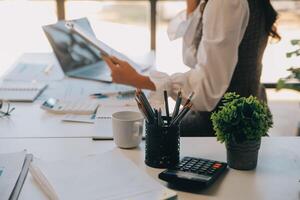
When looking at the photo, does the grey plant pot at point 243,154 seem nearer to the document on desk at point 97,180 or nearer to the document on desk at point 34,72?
the document on desk at point 97,180

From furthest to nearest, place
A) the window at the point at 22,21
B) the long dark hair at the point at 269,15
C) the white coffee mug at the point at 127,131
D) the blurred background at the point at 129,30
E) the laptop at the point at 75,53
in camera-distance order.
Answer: the window at the point at 22,21, the blurred background at the point at 129,30, the laptop at the point at 75,53, the long dark hair at the point at 269,15, the white coffee mug at the point at 127,131

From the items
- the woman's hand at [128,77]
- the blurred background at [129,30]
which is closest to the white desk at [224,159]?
the woman's hand at [128,77]

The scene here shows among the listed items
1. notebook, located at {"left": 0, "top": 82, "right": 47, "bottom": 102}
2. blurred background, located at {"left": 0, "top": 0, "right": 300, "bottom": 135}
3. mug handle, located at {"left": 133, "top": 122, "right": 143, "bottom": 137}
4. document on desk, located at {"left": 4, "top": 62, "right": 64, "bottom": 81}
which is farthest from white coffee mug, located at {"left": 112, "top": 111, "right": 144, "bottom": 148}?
blurred background, located at {"left": 0, "top": 0, "right": 300, "bottom": 135}

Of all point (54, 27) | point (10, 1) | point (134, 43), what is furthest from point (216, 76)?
point (10, 1)

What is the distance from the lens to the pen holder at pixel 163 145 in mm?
1205

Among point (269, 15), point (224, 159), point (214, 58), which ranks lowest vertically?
point (224, 159)

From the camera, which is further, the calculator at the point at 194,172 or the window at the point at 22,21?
the window at the point at 22,21

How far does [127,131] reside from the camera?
1323 millimetres

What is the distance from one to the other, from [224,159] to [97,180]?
366mm

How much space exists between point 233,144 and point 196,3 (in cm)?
91

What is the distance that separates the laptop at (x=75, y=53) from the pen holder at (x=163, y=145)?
905mm

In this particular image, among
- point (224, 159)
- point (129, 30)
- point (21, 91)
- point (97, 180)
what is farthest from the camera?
point (129, 30)

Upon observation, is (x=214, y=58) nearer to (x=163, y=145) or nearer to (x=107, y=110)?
(x=107, y=110)

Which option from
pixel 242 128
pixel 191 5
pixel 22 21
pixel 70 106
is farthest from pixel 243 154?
pixel 22 21
